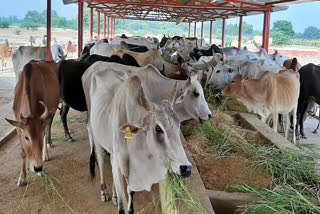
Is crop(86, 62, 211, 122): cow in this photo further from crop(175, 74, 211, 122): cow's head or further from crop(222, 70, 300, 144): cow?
crop(222, 70, 300, 144): cow

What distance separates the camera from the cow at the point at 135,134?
7.96 ft

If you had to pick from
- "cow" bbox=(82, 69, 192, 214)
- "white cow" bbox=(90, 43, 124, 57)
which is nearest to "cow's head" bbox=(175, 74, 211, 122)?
"cow" bbox=(82, 69, 192, 214)

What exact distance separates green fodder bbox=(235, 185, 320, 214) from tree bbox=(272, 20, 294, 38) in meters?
25.7

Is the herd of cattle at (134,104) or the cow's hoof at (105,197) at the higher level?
the herd of cattle at (134,104)

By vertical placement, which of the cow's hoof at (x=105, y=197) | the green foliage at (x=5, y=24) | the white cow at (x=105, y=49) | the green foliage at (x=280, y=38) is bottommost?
the cow's hoof at (x=105, y=197)

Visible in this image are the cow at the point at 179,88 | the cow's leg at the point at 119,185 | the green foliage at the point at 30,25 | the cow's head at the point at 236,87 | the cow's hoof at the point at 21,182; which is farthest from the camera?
the green foliage at the point at 30,25

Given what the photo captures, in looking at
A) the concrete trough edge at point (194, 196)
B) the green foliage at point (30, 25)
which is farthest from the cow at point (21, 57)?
the concrete trough edge at point (194, 196)

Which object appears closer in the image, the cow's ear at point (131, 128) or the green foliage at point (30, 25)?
the cow's ear at point (131, 128)

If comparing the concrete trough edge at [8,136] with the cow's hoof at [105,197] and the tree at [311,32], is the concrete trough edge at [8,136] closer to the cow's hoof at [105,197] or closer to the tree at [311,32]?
the cow's hoof at [105,197]

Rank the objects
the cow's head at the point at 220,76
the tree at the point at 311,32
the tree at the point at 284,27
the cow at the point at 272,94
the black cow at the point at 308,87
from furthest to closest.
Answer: the tree at the point at 284,27 < the tree at the point at 311,32 < the cow's head at the point at 220,76 < the black cow at the point at 308,87 < the cow at the point at 272,94

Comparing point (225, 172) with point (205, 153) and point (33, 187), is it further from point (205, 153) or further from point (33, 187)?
point (33, 187)

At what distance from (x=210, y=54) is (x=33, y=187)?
7761 millimetres

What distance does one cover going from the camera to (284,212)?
2422mm

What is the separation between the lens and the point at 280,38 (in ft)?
A: 85.4
